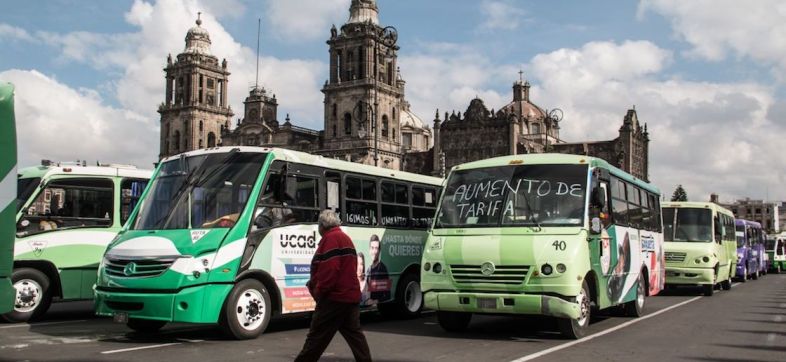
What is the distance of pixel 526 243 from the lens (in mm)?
10836

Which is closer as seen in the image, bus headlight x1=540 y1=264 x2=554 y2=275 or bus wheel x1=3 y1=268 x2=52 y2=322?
bus headlight x1=540 y1=264 x2=554 y2=275

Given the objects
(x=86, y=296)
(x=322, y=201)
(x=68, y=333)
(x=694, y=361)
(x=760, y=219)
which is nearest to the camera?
(x=694, y=361)

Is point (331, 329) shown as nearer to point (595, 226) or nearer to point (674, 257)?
point (595, 226)

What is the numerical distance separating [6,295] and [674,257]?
726 inches

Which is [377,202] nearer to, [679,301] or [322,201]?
[322,201]

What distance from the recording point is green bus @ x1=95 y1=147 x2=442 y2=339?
10.2m

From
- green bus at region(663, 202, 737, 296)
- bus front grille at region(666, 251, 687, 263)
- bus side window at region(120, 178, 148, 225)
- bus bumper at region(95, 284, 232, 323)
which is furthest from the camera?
bus front grille at region(666, 251, 687, 263)

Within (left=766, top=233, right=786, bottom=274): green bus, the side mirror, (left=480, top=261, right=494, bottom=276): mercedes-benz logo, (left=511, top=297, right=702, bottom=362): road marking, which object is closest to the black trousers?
(left=511, top=297, right=702, bottom=362): road marking

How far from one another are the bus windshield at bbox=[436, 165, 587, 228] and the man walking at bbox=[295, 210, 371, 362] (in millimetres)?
4195

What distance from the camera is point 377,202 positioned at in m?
14.4

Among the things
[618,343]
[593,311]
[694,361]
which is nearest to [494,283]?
[618,343]

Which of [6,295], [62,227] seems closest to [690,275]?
[62,227]

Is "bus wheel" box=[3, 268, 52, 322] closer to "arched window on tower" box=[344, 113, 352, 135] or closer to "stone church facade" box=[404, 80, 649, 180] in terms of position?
"stone church facade" box=[404, 80, 649, 180]

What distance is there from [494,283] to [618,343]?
6.47 feet
